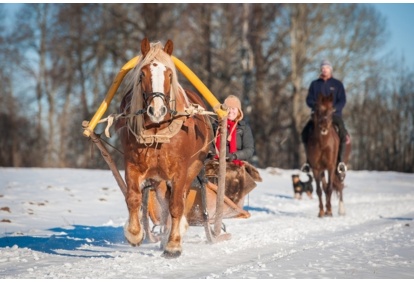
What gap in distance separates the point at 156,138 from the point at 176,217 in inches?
39.4

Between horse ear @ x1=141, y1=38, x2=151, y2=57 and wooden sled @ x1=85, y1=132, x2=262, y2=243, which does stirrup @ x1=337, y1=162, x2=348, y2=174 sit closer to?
wooden sled @ x1=85, y1=132, x2=262, y2=243

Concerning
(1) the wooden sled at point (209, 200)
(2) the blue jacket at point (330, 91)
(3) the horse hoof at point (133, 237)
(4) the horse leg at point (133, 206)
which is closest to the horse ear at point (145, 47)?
(4) the horse leg at point (133, 206)

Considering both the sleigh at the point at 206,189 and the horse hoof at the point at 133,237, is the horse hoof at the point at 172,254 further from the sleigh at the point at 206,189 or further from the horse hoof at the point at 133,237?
the sleigh at the point at 206,189

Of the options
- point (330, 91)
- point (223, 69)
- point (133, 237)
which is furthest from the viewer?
point (223, 69)

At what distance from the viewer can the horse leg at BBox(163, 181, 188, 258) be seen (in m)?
7.41

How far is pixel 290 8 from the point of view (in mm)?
33750

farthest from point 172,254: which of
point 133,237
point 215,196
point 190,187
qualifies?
point 215,196

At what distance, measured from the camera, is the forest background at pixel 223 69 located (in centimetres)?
3167

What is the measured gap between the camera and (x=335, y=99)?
14.9m

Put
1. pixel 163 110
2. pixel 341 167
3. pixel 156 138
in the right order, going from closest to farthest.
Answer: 1. pixel 163 110
2. pixel 156 138
3. pixel 341 167

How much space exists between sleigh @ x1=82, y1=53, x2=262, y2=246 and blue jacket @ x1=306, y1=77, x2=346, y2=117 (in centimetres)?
559

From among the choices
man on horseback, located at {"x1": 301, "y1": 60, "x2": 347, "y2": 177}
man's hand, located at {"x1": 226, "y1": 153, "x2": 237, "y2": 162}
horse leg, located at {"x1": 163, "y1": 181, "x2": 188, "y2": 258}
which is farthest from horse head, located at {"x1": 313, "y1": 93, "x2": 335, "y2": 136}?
horse leg, located at {"x1": 163, "y1": 181, "x2": 188, "y2": 258}

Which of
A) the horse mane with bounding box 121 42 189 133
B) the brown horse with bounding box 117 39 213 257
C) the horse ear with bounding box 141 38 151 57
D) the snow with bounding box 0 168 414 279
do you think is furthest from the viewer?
the horse ear with bounding box 141 38 151 57

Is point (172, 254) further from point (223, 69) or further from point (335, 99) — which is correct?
point (223, 69)
